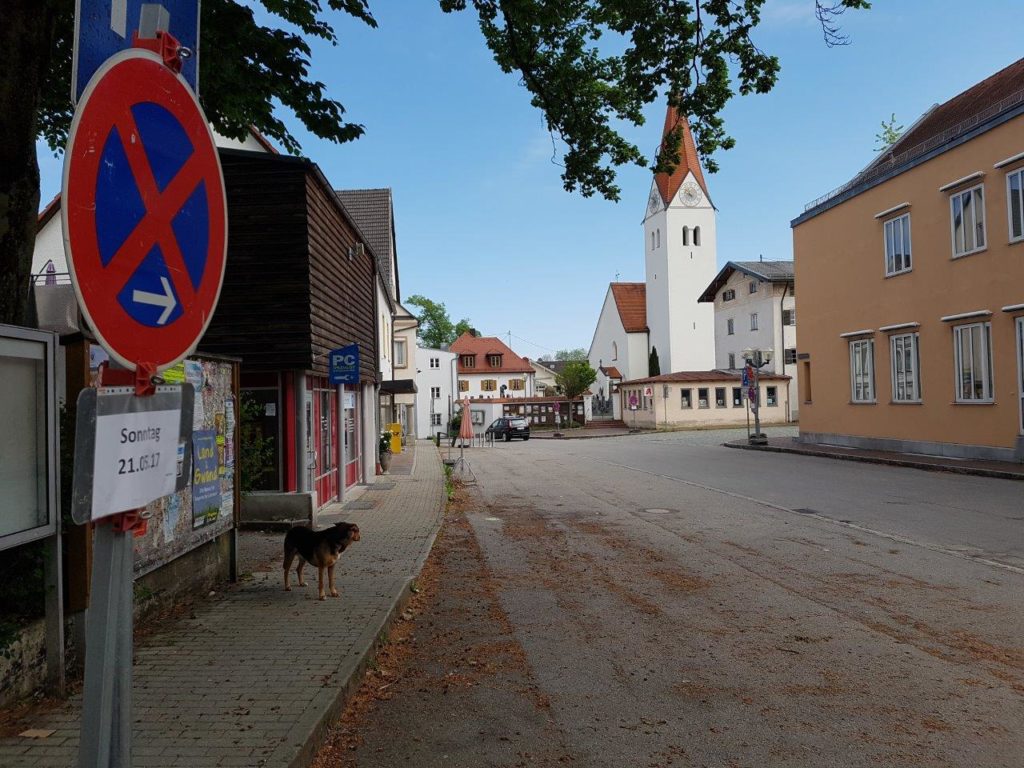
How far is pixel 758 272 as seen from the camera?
54844 mm

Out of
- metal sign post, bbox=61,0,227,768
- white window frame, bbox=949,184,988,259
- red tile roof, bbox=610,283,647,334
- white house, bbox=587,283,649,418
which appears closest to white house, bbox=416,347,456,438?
white house, bbox=587,283,649,418

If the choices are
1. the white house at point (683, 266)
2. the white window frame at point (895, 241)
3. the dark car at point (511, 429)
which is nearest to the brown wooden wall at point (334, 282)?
the white window frame at point (895, 241)

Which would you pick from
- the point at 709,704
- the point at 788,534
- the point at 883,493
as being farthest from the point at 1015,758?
the point at 883,493

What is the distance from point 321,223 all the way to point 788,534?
929cm

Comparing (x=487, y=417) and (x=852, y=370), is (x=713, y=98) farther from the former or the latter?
(x=487, y=417)

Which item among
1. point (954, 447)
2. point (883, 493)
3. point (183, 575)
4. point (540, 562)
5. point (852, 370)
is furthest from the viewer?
point (852, 370)

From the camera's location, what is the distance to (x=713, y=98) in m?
11.1

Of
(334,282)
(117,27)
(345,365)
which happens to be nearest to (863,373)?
(334,282)

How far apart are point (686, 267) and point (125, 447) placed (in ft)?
244

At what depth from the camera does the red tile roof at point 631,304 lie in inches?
3157

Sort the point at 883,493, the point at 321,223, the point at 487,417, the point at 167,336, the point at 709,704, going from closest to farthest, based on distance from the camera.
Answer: the point at 167,336 < the point at 709,704 < the point at 321,223 < the point at 883,493 < the point at 487,417

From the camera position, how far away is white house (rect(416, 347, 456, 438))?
6819 centimetres

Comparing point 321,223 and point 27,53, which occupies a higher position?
point 321,223

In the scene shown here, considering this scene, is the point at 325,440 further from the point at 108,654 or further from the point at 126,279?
the point at 126,279
